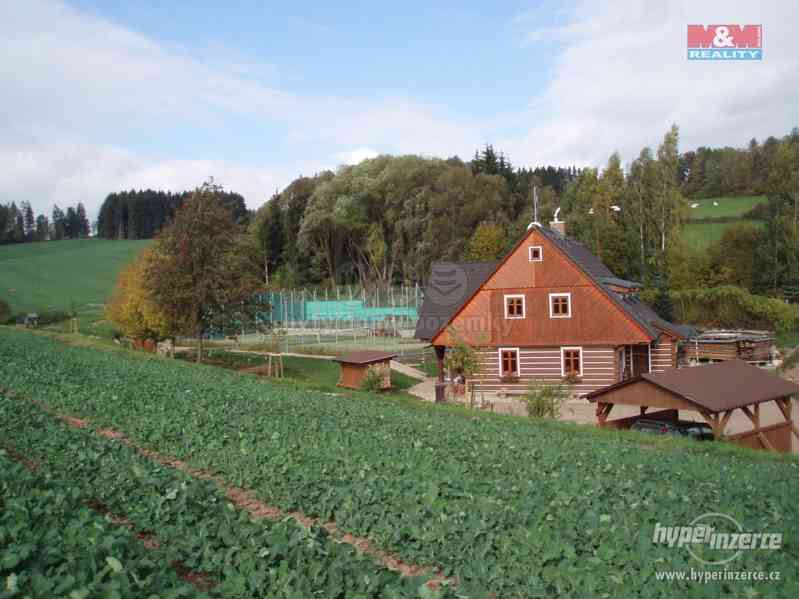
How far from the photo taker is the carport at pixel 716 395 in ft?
61.6

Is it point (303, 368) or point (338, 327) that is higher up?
point (338, 327)

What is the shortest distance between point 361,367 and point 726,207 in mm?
63406

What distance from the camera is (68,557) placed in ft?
21.5

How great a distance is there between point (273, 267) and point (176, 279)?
2225 inches

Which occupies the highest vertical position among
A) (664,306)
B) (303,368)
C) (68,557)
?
(664,306)

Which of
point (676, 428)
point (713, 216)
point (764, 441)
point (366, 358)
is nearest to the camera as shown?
point (764, 441)

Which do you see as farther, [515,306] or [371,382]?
[515,306]

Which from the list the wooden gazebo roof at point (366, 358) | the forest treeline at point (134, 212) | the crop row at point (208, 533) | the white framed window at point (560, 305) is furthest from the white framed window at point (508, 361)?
the forest treeline at point (134, 212)

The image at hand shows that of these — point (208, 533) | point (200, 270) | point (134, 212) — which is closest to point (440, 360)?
point (200, 270)

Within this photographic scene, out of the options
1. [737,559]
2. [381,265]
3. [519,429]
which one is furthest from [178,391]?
[381,265]

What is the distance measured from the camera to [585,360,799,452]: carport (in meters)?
18.8

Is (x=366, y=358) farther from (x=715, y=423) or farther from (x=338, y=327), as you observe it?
(x=338, y=327)

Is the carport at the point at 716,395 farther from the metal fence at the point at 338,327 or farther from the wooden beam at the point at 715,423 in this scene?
the metal fence at the point at 338,327

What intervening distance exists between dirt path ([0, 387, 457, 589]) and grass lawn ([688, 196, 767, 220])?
235ft
